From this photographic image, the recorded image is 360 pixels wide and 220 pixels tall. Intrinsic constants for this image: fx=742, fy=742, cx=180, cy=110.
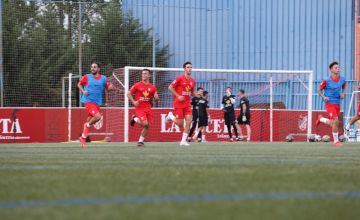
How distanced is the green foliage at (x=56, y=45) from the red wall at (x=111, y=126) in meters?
1.84

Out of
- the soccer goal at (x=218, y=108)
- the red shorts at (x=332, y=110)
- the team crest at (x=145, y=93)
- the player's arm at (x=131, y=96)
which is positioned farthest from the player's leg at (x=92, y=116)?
the soccer goal at (x=218, y=108)

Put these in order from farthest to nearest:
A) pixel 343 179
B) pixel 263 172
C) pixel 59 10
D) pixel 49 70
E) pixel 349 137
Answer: pixel 59 10 → pixel 49 70 → pixel 349 137 → pixel 263 172 → pixel 343 179

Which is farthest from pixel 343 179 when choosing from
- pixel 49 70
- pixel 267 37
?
pixel 267 37

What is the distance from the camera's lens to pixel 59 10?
33.6m

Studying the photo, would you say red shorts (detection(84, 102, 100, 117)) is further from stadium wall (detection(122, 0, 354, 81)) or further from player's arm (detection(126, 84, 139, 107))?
stadium wall (detection(122, 0, 354, 81))

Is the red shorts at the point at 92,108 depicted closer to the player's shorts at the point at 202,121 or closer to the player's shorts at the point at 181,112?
the player's shorts at the point at 181,112

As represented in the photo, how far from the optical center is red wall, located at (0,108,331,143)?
26.9 meters

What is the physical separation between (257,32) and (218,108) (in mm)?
9658

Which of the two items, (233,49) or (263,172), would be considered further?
(233,49)

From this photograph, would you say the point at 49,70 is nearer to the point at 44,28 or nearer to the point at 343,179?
the point at 44,28

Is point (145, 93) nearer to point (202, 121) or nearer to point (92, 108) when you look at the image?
point (92, 108)

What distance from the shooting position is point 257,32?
1538 inches

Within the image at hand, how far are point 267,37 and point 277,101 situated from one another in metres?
5.10

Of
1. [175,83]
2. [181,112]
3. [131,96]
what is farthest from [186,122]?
[131,96]
